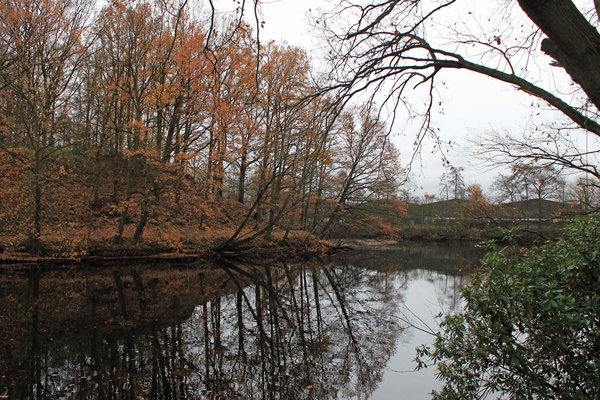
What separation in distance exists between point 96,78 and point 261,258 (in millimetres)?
13536

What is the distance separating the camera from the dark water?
437cm

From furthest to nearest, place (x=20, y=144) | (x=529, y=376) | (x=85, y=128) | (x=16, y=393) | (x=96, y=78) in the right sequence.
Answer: (x=96, y=78) < (x=85, y=128) < (x=20, y=144) < (x=16, y=393) < (x=529, y=376)

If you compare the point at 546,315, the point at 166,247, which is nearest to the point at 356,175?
the point at 166,247

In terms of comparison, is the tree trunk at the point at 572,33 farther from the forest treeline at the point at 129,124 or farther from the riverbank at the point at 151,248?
the riverbank at the point at 151,248

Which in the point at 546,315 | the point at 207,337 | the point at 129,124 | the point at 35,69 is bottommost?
the point at 207,337

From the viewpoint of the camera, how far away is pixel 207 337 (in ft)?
20.1

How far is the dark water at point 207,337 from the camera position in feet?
14.3

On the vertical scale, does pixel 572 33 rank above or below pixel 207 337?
above

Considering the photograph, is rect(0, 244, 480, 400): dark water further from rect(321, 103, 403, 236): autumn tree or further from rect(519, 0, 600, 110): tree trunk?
rect(321, 103, 403, 236): autumn tree

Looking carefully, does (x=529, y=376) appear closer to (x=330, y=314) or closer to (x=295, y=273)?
(x=330, y=314)

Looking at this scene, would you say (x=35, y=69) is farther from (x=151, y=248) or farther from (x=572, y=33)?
(x=572, y=33)

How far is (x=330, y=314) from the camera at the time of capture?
814 cm

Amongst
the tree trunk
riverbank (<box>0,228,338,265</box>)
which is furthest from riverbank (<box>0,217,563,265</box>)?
the tree trunk

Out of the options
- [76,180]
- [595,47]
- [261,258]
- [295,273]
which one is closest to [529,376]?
[595,47]
